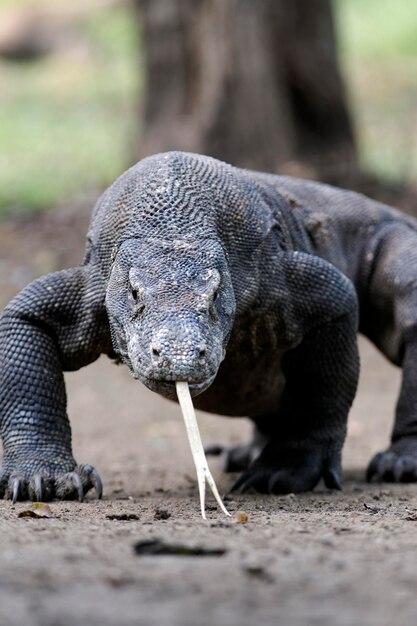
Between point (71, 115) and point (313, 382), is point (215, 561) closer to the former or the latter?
point (313, 382)

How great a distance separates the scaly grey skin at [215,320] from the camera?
4.08 metres

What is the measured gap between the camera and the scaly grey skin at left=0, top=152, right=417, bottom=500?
408cm

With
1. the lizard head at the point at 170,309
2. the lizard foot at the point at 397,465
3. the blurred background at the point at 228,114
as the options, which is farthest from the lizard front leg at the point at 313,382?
the blurred background at the point at 228,114

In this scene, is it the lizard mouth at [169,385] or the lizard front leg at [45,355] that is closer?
the lizard mouth at [169,385]

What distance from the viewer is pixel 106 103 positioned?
67.8ft

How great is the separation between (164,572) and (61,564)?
26 cm

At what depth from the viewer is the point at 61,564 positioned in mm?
2883

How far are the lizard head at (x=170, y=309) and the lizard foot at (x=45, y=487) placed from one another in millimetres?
601

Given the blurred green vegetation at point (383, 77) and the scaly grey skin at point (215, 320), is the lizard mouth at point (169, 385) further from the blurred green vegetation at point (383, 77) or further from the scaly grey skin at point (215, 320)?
the blurred green vegetation at point (383, 77)

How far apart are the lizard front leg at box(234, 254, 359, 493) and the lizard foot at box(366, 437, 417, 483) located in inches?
13.5

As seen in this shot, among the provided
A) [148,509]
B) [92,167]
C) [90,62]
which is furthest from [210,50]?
[90,62]

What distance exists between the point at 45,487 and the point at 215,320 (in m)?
1.01

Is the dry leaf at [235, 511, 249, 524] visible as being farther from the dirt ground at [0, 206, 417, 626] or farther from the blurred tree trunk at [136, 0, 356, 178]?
the blurred tree trunk at [136, 0, 356, 178]

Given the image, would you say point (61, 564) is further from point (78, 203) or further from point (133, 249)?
point (78, 203)
